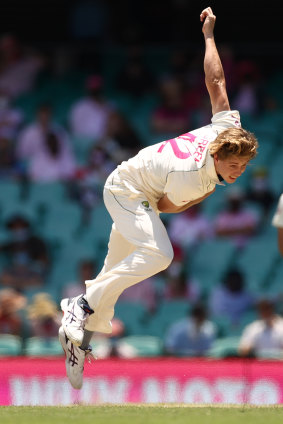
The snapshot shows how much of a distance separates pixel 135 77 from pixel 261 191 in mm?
2640

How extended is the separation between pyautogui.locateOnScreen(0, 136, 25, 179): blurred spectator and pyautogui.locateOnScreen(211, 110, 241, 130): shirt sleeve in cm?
658

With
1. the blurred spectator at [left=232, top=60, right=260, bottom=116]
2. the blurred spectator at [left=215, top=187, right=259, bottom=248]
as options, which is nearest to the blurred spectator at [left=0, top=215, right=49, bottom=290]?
the blurred spectator at [left=215, top=187, right=259, bottom=248]

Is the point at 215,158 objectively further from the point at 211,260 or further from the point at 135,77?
the point at 135,77

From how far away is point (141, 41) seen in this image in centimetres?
1433

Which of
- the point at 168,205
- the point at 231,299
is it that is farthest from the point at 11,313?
the point at 168,205

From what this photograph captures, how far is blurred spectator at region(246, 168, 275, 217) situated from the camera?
12438 millimetres

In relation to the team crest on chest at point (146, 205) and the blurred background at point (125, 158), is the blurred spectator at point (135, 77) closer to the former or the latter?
the blurred background at point (125, 158)

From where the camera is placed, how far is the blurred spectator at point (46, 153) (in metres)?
13.0

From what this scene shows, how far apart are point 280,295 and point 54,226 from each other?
3.10 metres

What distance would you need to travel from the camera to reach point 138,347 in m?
10.2

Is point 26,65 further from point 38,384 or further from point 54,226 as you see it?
point 38,384

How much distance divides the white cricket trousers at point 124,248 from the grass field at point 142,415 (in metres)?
0.62

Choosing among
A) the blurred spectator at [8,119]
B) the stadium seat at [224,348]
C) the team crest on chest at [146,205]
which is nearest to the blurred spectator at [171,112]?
the blurred spectator at [8,119]

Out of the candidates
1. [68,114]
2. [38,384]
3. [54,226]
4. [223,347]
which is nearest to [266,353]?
[223,347]
